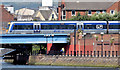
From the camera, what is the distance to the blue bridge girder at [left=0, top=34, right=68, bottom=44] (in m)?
52.6

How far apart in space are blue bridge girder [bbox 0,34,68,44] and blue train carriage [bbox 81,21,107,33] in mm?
5526

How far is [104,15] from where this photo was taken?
72562 mm

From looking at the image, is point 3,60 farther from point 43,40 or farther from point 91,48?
point 91,48

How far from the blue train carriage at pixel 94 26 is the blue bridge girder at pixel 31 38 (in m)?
5.53

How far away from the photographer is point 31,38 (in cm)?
5325

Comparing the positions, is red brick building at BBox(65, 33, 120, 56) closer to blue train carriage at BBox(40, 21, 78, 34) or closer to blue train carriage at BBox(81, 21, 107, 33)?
blue train carriage at BBox(81, 21, 107, 33)

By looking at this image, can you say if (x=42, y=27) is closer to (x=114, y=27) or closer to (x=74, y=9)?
(x=114, y=27)

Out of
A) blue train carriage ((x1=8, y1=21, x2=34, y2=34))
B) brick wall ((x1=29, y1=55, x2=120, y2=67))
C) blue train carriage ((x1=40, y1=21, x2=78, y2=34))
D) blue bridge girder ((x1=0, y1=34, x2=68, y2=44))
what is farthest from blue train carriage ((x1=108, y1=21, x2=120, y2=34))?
brick wall ((x1=29, y1=55, x2=120, y2=67))

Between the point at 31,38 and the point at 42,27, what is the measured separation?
4223 mm

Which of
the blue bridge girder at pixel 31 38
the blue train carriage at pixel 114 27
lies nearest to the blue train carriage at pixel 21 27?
the blue bridge girder at pixel 31 38

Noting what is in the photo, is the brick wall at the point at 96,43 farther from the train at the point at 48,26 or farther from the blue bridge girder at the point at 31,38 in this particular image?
the train at the point at 48,26

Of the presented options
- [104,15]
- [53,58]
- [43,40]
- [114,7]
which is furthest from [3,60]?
[114,7]

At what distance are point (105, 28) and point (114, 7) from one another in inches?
986

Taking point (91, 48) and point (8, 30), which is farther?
point (8, 30)
